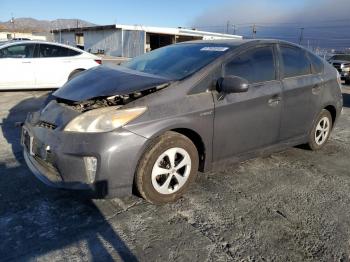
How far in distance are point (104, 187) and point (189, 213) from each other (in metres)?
0.84

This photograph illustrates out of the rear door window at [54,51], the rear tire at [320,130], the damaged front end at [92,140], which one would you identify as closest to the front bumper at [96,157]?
the damaged front end at [92,140]

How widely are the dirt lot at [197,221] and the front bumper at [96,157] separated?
20 cm

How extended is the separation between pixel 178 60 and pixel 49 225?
2225 mm

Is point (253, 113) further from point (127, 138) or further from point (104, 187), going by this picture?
point (104, 187)

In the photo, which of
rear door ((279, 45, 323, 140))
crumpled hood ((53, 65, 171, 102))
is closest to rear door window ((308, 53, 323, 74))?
rear door ((279, 45, 323, 140))

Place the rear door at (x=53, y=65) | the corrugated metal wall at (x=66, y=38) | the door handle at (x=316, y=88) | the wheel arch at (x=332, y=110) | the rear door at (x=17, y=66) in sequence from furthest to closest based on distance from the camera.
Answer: the corrugated metal wall at (x=66, y=38) < the rear door at (x=53, y=65) < the rear door at (x=17, y=66) < the wheel arch at (x=332, y=110) < the door handle at (x=316, y=88)

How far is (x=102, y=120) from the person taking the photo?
10.0 feet

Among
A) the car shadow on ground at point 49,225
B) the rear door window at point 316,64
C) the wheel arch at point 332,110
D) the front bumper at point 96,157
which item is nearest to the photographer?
the car shadow on ground at point 49,225

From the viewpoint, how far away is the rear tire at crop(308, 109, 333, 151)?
5.00 metres

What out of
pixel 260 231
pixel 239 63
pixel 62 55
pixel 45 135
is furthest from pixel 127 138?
pixel 62 55

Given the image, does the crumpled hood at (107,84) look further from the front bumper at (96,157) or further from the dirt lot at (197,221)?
the dirt lot at (197,221)

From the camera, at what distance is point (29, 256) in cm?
261

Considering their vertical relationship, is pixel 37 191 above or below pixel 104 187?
below

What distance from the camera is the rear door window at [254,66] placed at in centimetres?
386
